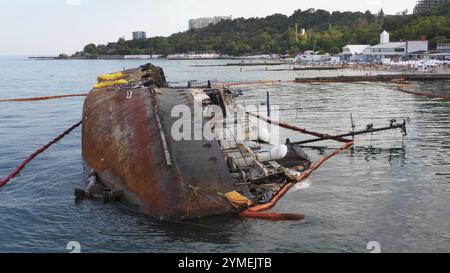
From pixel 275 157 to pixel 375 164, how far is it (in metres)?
7.31

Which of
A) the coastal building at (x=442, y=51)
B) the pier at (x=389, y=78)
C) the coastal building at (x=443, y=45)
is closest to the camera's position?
the pier at (x=389, y=78)

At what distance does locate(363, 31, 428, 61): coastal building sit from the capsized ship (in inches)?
4530

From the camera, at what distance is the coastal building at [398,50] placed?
133 meters

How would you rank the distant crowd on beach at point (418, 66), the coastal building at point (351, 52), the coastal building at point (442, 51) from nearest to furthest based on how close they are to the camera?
the distant crowd on beach at point (418, 66) → the coastal building at point (442, 51) → the coastal building at point (351, 52)

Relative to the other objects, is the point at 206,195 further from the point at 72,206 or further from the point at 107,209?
the point at 72,206

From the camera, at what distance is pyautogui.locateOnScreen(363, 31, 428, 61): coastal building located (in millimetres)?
132750

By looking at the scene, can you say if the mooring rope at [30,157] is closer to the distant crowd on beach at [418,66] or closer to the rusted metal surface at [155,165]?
the rusted metal surface at [155,165]

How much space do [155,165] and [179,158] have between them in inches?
44.1

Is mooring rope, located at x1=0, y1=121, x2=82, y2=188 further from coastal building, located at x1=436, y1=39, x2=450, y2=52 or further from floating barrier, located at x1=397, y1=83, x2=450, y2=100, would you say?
coastal building, located at x1=436, y1=39, x2=450, y2=52

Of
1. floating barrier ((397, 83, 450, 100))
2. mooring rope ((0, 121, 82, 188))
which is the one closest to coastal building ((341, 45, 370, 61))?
floating barrier ((397, 83, 450, 100))

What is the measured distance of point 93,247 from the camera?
17797 mm

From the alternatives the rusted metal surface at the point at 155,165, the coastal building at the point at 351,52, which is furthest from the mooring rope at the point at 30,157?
the coastal building at the point at 351,52

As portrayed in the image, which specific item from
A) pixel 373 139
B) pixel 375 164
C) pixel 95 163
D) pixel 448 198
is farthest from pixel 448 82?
pixel 95 163

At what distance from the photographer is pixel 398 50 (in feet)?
464
